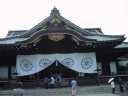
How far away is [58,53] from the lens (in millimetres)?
24016

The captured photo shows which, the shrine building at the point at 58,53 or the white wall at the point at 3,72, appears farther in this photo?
the white wall at the point at 3,72

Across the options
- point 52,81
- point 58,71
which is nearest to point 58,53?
point 58,71

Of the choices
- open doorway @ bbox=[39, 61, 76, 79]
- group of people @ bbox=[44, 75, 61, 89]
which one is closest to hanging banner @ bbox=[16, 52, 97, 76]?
group of people @ bbox=[44, 75, 61, 89]

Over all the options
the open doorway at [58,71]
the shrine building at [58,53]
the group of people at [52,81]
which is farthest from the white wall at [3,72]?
the group of people at [52,81]

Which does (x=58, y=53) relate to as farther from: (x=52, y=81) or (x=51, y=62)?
(x=52, y=81)

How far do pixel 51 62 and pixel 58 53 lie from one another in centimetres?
121

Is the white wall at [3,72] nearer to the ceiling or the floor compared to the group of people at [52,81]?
→ nearer to the ceiling

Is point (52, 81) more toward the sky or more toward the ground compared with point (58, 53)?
more toward the ground

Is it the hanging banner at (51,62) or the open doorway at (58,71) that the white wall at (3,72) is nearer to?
the hanging banner at (51,62)

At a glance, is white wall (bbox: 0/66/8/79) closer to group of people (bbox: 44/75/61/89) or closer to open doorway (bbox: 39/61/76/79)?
open doorway (bbox: 39/61/76/79)

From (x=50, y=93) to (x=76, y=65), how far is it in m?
5.50

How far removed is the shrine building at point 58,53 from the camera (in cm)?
2320

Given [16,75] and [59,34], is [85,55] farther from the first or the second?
[16,75]

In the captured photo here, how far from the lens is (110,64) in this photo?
2608cm
